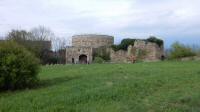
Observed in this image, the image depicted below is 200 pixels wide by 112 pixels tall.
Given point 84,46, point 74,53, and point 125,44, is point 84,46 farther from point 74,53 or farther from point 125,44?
point 125,44

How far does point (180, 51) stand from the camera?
122 feet

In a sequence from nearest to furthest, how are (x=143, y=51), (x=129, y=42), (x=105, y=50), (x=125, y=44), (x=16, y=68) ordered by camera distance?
(x=16, y=68), (x=143, y=51), (x=129, y=42), (x=125, y=44), (x=105, y=50)

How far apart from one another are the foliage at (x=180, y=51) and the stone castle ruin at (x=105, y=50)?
133 inches

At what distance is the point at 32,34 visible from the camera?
51781 mm

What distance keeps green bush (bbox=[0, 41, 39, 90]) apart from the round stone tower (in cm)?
4407

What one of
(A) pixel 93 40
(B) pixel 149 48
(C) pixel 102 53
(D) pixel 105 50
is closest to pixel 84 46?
(A) pixel 93 40

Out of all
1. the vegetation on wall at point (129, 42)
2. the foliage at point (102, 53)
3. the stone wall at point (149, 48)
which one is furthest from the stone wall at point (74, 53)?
the stone wall at point (149, 48)

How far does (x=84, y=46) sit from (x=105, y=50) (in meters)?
6.07

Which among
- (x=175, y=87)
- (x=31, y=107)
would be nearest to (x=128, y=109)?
(x=31, y=107)

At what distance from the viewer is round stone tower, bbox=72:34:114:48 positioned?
57062mm

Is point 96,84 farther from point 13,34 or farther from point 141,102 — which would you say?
point 13,34

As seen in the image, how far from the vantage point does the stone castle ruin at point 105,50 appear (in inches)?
1674

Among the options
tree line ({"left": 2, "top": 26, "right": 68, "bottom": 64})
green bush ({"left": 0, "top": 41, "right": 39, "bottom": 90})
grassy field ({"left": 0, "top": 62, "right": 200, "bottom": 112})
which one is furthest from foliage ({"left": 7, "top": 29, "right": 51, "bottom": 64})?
grassy field ({"left": 0, "top": 62, "right": 200, "bottom": 112})

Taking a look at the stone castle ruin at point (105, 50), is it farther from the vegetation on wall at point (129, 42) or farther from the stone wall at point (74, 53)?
the vegetation on wall at point (129, 42)
